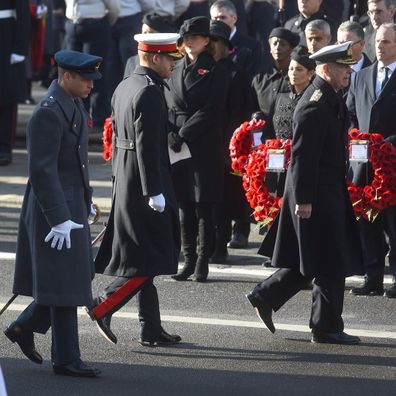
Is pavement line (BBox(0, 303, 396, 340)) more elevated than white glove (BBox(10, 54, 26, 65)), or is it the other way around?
white glove (BBox(10, 54, 26, 65))

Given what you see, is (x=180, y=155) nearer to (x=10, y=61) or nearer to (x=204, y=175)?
(x=204, y=175)

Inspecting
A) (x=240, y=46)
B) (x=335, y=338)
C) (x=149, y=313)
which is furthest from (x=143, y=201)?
(x=240, y=46)

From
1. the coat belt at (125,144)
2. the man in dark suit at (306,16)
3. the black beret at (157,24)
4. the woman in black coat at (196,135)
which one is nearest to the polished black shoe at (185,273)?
the woman in black coat at (196,135)

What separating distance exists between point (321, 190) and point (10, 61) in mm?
7190

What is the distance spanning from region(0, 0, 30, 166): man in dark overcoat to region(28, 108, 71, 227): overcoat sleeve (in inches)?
295

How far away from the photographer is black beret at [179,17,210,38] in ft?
35.2

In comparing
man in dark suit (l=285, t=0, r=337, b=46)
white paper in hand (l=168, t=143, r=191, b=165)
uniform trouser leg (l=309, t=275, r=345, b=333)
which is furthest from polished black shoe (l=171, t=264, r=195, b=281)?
man in dark suit (l=285, t=0, r=337, b=46)

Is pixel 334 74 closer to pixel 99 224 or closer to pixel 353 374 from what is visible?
pixel 353 374

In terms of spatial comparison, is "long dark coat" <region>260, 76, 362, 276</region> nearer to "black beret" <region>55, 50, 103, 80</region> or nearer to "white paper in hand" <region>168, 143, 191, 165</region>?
"black beret" <region>55, 50, 103, 80</region>

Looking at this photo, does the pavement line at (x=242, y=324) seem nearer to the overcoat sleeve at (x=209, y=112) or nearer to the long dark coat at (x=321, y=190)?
the long dark coat at (x=321, y=190)

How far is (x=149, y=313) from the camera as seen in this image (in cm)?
895

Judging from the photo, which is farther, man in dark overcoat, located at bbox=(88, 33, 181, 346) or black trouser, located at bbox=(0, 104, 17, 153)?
black trouser, located at bbox=(0, 104, 17, 153)

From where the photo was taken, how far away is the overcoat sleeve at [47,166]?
309 inches

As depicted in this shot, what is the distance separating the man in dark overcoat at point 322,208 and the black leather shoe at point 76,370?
138 centimetres
